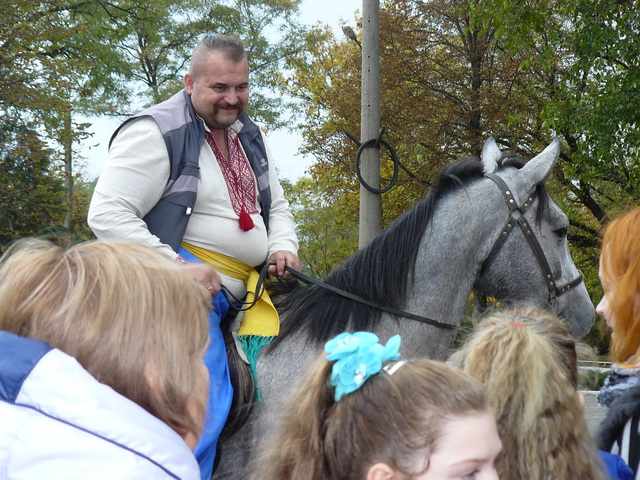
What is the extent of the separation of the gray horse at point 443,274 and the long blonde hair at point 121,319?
6.05ft

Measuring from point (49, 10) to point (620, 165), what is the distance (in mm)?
10803

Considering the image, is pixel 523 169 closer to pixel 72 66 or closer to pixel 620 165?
pixel 620 165

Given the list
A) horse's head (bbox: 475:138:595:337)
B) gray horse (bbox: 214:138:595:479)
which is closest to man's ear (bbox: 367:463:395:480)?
gray horse (bbox: 214:138:595:479)

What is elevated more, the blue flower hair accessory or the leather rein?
the leather rein

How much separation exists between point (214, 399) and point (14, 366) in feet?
5.85

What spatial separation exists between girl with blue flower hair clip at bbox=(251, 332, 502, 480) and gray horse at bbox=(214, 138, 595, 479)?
1.53 meters

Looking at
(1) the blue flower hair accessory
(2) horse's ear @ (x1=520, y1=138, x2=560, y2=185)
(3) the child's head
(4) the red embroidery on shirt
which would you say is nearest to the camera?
(1) the blue flower hair accessory

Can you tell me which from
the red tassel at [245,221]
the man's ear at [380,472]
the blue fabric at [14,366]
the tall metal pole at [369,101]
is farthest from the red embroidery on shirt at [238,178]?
the tall metal pole at [369,101]

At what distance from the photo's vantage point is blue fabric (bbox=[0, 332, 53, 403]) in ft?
4.33

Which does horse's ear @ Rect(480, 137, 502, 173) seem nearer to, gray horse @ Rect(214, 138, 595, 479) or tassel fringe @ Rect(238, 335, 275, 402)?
gray horse @ Rect(214, 138, 595, 479)

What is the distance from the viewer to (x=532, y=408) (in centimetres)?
184

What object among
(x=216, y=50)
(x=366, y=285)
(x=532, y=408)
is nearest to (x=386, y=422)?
(x=532, y=408)

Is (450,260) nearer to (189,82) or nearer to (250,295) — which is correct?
(250,295)

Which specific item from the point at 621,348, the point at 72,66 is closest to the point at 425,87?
the point at 72,66
